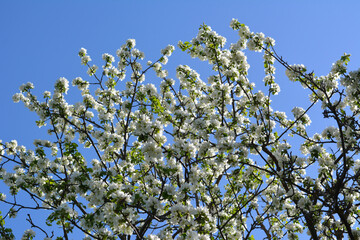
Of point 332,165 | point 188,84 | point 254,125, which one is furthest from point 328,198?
point 188,84

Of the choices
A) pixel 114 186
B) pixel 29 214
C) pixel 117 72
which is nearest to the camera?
pixel 114 186

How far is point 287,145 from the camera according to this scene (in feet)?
21.5

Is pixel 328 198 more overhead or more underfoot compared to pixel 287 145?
more underfoot

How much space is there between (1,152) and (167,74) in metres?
5.08

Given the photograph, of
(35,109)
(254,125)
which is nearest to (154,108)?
(254,125)

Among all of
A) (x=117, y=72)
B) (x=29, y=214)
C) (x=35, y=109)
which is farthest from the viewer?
(x=117, y=72)

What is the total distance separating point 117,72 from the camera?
33.7 ft

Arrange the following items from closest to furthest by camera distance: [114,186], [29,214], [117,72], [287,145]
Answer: [114,186] → [287,145] → [29,214] → [117,72]

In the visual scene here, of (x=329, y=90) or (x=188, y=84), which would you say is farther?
(x=188, y=84)

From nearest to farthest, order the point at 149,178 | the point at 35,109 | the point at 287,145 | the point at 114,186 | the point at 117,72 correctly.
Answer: the point at 114,186 → the point at 287,145 → the point at 149,178 → the point at 35,109 → the point at 117,72

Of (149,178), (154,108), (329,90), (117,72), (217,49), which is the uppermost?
(117,72)

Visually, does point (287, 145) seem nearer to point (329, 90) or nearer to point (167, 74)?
point (329, 90)

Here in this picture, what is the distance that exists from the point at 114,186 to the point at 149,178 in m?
2.68

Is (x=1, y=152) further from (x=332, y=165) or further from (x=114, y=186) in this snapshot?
(x=332, y=165)
